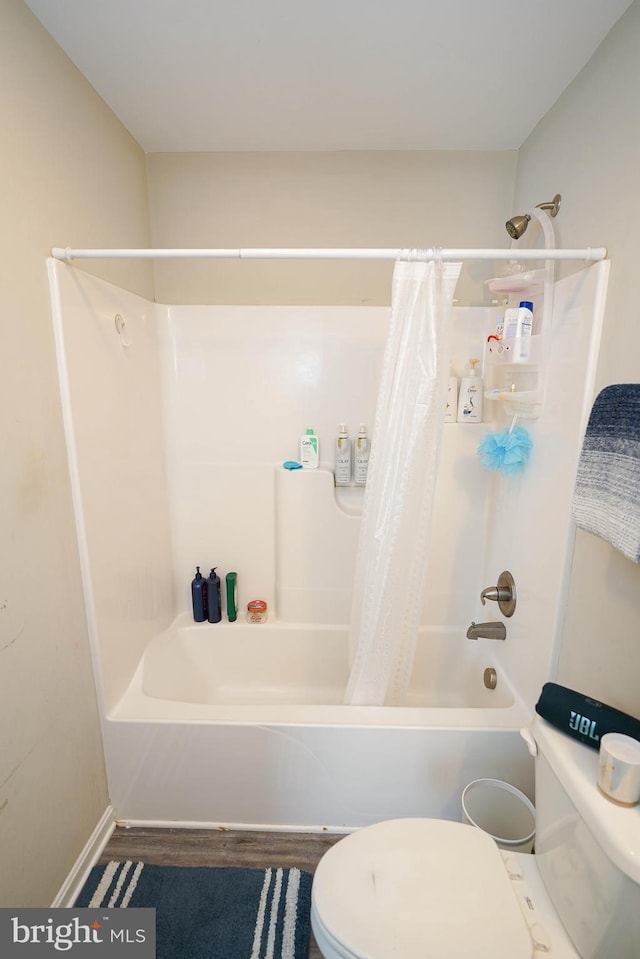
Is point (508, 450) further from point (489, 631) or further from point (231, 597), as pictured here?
point (231, 597)

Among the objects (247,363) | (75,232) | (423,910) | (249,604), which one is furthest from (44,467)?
(423,910)

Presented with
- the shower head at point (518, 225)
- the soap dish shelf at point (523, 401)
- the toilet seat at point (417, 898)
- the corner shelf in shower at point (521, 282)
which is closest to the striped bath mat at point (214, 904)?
the toilet seat at point (417, 898)

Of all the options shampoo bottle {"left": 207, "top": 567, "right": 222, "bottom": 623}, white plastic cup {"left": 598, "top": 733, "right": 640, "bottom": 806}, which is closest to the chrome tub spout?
white plastic cup {"left": 598, "top": 733, "right": 640, "bottom": 806}

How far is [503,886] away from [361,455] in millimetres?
1370

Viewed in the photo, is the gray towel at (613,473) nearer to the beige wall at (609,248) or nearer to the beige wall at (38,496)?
the beige wall at (609,248)

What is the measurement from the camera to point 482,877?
36.4 inches

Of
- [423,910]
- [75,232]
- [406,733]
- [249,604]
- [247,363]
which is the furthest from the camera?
[249,604]

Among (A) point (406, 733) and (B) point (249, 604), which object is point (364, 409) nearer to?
(B) point (249, 604)

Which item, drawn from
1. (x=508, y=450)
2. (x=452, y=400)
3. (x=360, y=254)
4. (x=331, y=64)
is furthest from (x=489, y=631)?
(x=331, y=64)

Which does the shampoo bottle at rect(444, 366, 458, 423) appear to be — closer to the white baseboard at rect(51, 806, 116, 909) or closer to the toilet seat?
the toilet seat

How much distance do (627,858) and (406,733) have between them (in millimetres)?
753

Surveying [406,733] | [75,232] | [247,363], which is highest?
[75,232]

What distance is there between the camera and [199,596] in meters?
2.00

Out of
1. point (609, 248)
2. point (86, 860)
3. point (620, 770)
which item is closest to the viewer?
point (620, 770)
